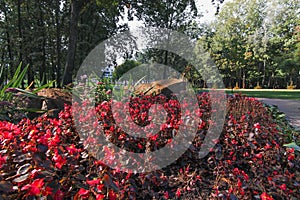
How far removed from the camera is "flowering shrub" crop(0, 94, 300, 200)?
0.98 m

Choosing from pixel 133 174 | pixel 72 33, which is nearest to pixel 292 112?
pixel 133 174

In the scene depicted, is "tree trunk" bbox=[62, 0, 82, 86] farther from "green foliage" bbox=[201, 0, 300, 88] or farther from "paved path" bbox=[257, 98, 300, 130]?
"green foliage" bbox=[201, 0, 300, 88]

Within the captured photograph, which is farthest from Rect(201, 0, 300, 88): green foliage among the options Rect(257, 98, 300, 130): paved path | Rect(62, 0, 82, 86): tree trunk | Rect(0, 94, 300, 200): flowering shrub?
Rect(0, 94, 300, 200): flowering shrub

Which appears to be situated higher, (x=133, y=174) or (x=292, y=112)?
(x=133, y=174)

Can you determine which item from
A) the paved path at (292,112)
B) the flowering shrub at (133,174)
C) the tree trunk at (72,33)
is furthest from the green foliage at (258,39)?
the flowering shrub at (133,174)

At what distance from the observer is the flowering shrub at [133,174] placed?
3.21ft

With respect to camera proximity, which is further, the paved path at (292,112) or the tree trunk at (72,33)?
the tree trunk at (72,33)

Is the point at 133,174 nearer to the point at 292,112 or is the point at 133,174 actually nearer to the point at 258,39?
the point at 292,112

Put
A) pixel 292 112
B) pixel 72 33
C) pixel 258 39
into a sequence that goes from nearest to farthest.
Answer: pixel 292 112 → pixel 72 33 → pixel 258 39

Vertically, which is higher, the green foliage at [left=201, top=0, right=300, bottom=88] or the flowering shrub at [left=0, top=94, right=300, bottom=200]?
the green foliage at [left=201, top=0, right=300, bottom=88]

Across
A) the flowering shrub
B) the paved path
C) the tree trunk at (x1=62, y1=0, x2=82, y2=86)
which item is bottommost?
the paved path

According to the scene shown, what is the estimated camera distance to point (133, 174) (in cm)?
170

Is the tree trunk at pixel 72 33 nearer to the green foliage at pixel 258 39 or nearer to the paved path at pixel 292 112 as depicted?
the paved path at pixel 292 112

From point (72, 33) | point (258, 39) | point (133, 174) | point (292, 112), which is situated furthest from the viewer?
point (258, 39)
